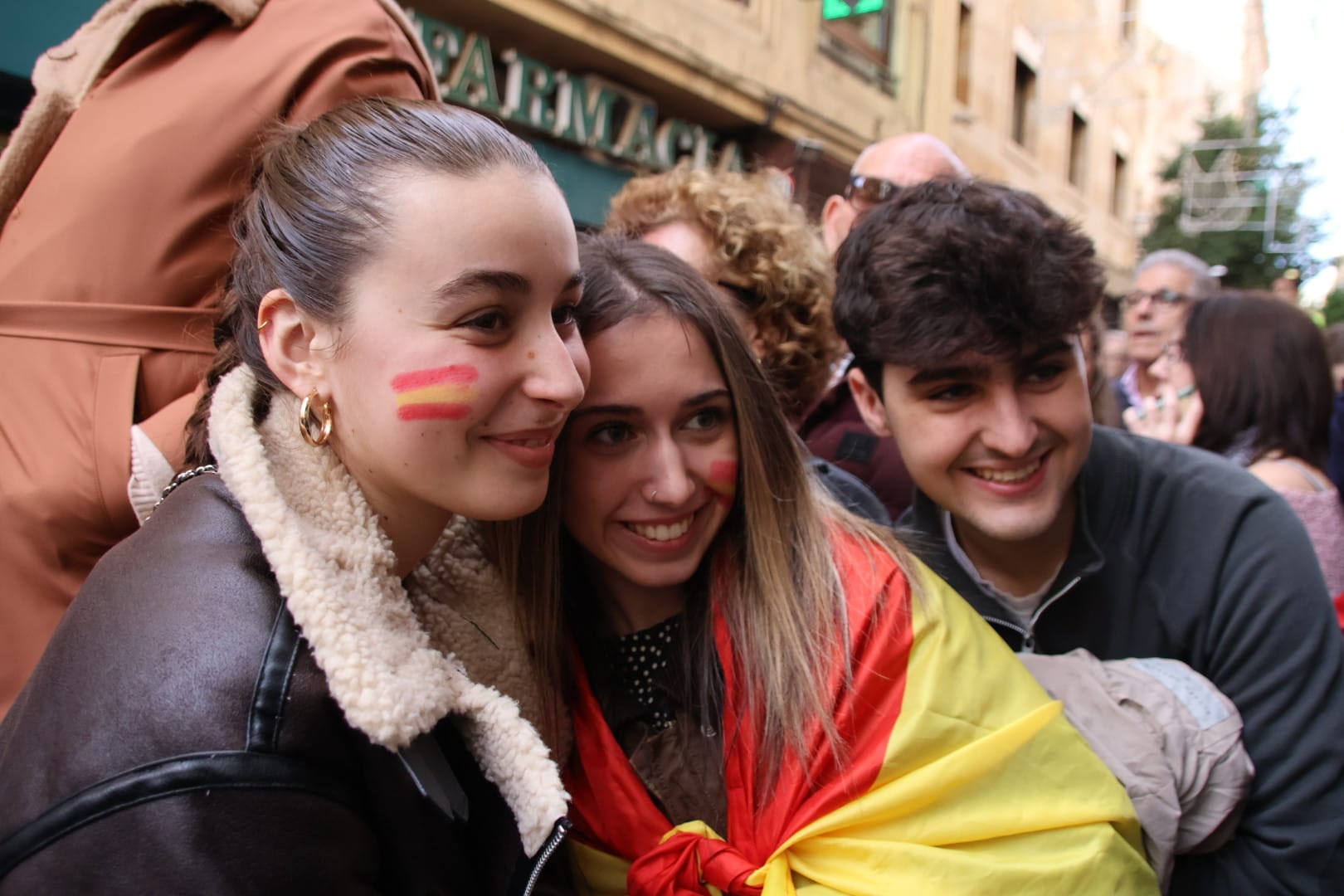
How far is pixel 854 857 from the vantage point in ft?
4.63

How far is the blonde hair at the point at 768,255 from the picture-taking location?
2.67 metres

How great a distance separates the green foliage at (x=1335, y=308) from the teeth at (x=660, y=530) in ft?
56.7

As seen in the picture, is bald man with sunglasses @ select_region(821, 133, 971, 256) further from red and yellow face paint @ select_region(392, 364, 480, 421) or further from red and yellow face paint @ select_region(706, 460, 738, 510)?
red and yellow face paint @ select_region(392, 364, 480, 421)

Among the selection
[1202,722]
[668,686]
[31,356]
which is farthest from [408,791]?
[1202,722]

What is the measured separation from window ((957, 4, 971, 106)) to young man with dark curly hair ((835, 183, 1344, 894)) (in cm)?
1032

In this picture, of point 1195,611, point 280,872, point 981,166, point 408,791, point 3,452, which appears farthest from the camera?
point 981,166

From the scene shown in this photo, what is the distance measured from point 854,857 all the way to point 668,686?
18.2 inches

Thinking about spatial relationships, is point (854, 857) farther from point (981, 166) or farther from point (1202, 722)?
point (981, 166)

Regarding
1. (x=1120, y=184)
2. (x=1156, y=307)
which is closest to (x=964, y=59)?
(x=1120, y=184)

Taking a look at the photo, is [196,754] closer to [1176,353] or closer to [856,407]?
[856,407]

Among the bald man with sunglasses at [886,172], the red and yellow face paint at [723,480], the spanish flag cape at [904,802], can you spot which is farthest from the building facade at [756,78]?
the spanish flag cape at [904,802]

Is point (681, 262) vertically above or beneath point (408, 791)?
above

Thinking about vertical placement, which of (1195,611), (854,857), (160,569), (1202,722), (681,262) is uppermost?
(681,262)

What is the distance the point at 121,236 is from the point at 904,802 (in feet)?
4.96
